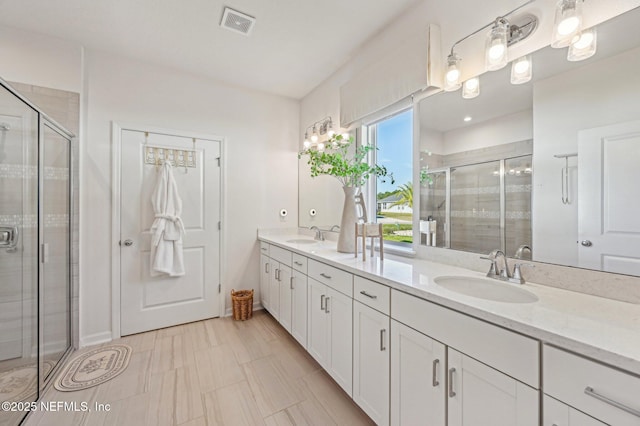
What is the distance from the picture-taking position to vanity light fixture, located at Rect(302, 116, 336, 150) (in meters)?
2.92

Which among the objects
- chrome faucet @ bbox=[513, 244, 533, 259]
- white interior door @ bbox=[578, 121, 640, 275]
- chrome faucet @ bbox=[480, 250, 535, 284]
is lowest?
chrome faucet @ bbox=[480, 250, 535, 284]

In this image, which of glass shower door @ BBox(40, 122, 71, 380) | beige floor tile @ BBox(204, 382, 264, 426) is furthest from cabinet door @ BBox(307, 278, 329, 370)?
glass shower door @ BBox(40, 122, 71, 380)

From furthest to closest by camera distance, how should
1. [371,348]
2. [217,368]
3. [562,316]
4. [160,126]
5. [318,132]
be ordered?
[318,132] → [160,126] → [217,368] → [371,348] → [562,316]

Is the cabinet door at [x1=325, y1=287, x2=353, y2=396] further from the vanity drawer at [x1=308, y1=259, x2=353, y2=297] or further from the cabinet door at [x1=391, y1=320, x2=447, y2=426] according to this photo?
the cabinet door at [x1=391, y1=320, x2=447, y2=426]

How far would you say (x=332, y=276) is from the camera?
1829mm

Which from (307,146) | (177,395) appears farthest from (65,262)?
(307,146)

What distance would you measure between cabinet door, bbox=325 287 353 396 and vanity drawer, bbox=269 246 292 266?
730 mm

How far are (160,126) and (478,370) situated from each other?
324 centimetres

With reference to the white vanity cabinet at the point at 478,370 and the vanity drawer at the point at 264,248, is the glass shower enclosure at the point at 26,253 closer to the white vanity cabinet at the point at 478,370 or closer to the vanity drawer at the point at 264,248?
the vanity drawer at the point at 264,248

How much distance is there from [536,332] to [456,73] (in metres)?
1.44

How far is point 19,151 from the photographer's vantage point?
6.09 feet

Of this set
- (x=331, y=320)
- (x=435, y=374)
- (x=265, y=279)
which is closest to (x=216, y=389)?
(x=331, y=320)

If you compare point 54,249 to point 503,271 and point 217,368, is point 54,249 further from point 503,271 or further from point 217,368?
point 503,271

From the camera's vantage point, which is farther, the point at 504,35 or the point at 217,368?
the point at 217,368
